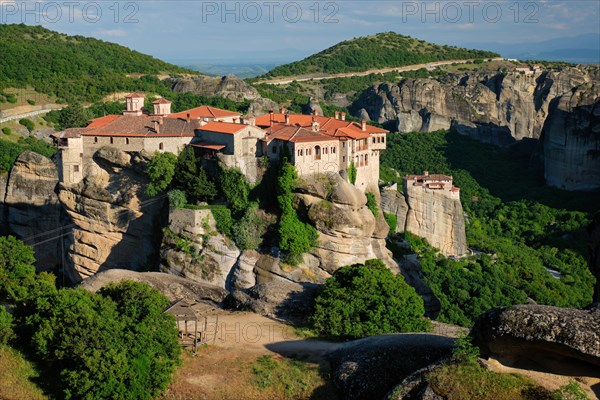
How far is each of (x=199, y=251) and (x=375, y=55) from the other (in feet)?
351

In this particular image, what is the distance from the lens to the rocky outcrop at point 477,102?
88.5 metres

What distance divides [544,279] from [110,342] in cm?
3534

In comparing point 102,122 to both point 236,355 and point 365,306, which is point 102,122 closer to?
point 365,306

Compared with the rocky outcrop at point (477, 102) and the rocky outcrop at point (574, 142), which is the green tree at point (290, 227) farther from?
the rocky outcrop at point (477, 102)

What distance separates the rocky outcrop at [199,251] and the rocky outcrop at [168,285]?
583cm

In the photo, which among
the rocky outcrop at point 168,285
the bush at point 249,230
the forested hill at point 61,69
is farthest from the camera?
the forested hill at point 61,69

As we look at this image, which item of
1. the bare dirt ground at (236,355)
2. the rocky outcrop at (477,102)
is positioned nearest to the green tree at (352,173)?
the bare dirt ground at (236,355)

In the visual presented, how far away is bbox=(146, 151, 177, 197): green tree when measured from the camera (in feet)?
134

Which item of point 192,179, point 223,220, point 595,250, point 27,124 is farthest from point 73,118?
point 595,250

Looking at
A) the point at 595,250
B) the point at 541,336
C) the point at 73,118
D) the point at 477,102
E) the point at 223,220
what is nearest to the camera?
the point at 541,336

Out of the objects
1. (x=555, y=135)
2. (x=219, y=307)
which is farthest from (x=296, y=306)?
(x=555, y=135)

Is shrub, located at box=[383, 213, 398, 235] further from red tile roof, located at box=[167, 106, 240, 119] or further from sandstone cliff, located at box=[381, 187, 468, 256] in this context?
red tile roof, located at box=[167, 106, 240, 119]

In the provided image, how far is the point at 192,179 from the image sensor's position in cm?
4006

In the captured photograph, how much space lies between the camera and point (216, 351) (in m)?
25.0
